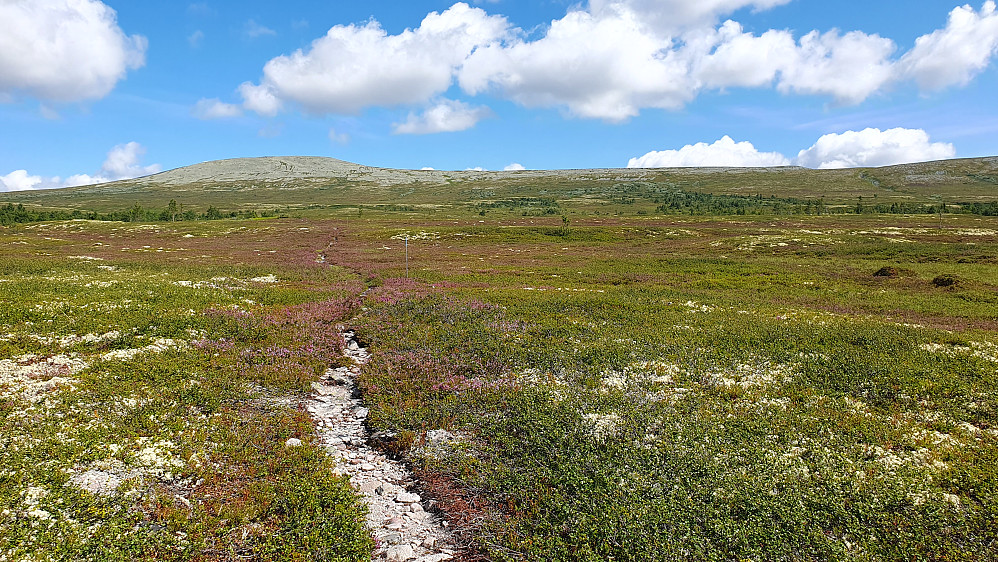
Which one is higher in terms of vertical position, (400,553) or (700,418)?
(700,418)

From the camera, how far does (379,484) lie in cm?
1214

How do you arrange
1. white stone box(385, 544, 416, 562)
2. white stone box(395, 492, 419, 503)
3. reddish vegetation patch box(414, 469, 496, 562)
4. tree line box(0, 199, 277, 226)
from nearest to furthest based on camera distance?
white stone box(385, 544, 416, 562) < reddish vegetation patch box(414, 469, 496, 562) < white stone box(395, 492, 419, 503) < tree line box(0, 199, 277, 226)

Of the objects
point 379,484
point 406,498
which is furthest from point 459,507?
point 379,484

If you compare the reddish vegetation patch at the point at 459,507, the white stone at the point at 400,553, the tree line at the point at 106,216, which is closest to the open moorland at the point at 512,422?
the reddish vegetation patch at the point at 459,507

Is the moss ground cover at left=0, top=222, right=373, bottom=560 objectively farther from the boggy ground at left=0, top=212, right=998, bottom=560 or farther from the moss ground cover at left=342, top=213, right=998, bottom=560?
the moss ground cover at left=342, top=213, right=998, bottom=560

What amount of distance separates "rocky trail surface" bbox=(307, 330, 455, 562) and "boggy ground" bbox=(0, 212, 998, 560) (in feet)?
1.67

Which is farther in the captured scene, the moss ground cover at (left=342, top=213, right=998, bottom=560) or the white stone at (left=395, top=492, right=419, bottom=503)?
the white stone at (left=395, top=492, right=419, bottom=503)

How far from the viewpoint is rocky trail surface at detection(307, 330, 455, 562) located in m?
9.98

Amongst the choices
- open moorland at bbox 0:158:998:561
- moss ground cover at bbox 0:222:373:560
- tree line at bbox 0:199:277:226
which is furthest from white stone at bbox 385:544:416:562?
tree line at bbox 0:199:277:226

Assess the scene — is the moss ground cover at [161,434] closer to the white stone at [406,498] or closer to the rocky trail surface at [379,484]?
the rocky trail surface at [379,484]

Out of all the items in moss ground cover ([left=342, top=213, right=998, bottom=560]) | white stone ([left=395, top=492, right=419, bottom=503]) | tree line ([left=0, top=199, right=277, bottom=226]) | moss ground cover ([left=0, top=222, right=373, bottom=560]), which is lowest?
white stone ([left=395, top=492, right=419, bottom=503])

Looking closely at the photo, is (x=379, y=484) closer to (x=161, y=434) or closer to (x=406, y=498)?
(x=406, y=498)

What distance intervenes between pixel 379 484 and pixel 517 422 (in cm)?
463

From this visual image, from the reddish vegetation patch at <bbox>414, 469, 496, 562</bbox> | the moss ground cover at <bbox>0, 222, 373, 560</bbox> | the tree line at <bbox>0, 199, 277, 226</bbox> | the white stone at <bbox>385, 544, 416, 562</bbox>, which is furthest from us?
the tree line at <bbox>0, 199, 277, 226</bbox>
